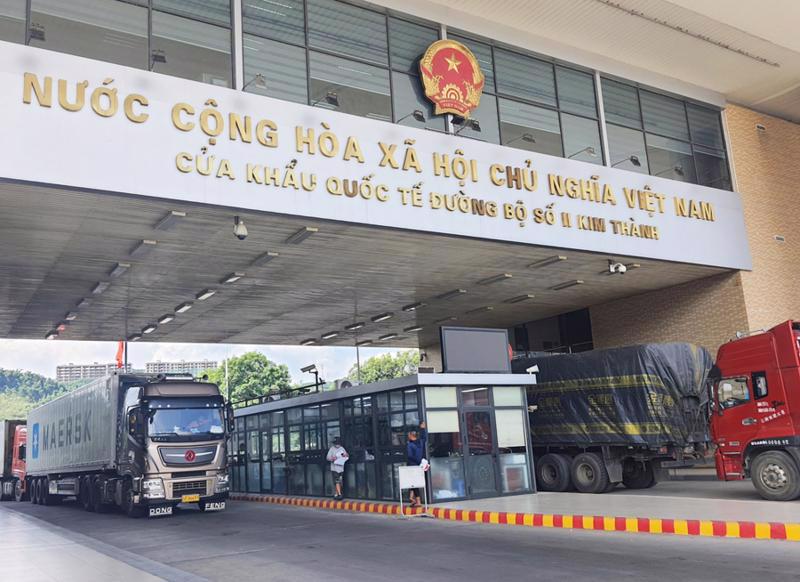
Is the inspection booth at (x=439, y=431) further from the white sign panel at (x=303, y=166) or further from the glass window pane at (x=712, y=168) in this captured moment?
the glass window pane at (x=712, y=168)

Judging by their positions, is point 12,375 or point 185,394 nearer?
point 185,394

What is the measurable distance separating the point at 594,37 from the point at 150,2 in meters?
10.5

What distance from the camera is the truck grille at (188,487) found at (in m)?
16.9

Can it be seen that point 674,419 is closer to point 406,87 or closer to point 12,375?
point 406,87

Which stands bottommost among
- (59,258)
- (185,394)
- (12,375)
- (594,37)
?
(185,394)

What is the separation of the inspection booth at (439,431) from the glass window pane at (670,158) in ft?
24.2

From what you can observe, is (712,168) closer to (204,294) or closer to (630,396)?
(630,396)

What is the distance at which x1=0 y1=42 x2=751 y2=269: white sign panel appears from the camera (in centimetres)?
1162

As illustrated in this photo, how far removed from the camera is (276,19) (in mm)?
14836

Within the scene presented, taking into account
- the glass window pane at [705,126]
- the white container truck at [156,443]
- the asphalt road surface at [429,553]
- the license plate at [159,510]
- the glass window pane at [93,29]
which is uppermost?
the glass window pane at [705,126]

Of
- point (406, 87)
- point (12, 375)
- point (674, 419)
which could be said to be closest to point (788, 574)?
point (674, 419)

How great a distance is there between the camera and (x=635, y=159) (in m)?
19.4

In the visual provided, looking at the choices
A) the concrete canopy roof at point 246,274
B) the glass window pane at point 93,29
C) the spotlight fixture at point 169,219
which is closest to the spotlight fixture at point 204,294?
the concrete canopy roof at point 246,274

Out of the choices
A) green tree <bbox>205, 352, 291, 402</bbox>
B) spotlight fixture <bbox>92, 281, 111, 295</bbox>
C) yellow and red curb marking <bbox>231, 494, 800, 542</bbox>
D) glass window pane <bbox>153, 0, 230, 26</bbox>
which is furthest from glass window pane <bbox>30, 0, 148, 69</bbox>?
green tree <bbox>205, 352, 291, 402</bbox>
